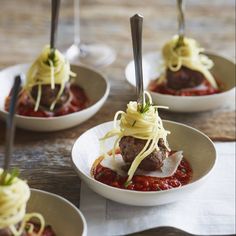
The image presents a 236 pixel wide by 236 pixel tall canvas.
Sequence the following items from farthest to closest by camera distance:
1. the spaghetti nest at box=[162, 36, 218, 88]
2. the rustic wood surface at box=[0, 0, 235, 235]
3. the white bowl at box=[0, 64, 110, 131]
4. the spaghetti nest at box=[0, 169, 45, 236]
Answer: the spaghetti nest at box=[162, 36, 218, 88] < the white bowl at box=[0, 64, 110, 131] < the rustic wood surface at box=[0, 0, 235, 235] < the spaghetti nest at box=[0, 169, 45, 236]

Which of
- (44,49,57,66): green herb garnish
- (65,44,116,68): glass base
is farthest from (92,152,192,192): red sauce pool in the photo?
(65,44,116,68): glass base

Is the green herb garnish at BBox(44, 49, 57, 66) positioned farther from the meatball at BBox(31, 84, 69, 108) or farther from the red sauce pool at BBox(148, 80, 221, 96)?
the red sauce pool at BBox(148, 80, 221, 96)

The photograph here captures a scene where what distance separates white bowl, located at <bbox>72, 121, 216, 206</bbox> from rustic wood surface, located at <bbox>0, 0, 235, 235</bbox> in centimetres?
15

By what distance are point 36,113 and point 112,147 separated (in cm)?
55

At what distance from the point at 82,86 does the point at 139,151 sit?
3.84 feet

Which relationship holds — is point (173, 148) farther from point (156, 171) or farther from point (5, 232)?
point (5, 232)

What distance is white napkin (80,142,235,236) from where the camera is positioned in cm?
242

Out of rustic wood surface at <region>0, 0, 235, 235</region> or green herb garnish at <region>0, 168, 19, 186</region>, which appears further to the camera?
rustic wood surface at <region>0, 0, 235, 235</region>

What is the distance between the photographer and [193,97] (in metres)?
3.22

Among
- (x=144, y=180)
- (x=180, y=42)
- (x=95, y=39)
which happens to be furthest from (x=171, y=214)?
(x=95, y=39)

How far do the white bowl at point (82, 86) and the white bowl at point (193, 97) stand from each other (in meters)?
0.19

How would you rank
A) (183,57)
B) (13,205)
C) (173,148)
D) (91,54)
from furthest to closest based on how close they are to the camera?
(91,54) < (183,57) < (173,148) < (13,205)

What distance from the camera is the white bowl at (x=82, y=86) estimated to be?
3.02 metres

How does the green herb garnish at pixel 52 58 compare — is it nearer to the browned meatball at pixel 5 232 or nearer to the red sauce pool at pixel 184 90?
the red sauce pool at pixel 184 90
